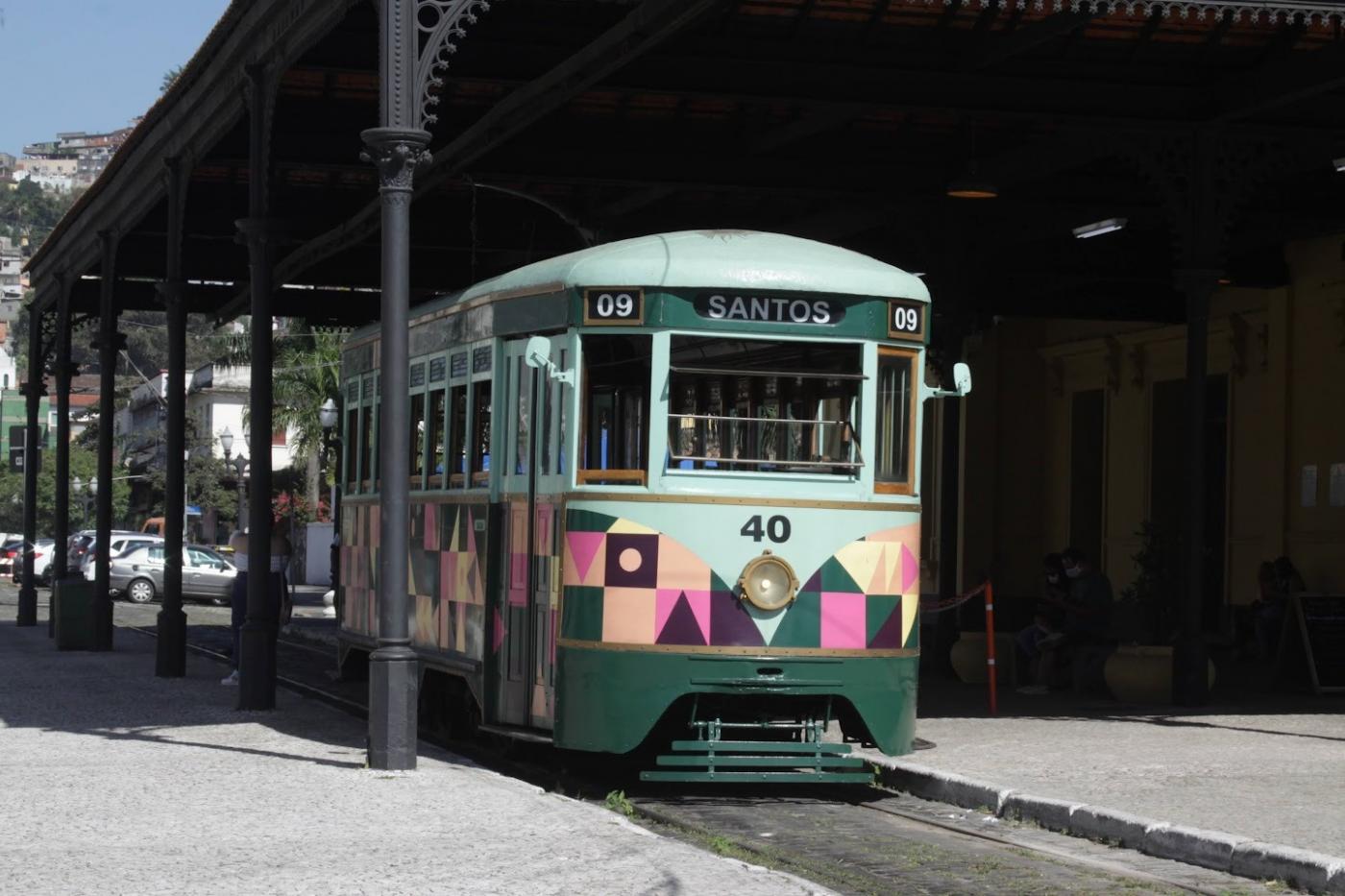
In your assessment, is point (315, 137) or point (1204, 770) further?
point (315, 137)

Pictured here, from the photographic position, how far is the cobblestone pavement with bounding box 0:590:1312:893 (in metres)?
9.64

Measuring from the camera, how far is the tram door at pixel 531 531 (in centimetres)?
1277

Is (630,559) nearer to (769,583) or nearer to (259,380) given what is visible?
(769,583)

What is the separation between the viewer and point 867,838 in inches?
437

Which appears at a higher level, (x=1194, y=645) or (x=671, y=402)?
(x=671, y=402)

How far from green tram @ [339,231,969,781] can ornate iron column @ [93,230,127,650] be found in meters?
14.8

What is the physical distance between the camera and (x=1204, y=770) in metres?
13.4

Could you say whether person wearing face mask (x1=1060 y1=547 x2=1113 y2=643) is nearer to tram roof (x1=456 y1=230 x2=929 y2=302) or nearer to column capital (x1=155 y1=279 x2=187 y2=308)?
tram roof (x1=456 y1=230 x2=929 y2=302)

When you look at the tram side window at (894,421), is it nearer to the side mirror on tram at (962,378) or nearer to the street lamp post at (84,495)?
the side mirror on tram at (962,378)

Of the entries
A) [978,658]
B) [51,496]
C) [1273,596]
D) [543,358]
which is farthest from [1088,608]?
[51,496]

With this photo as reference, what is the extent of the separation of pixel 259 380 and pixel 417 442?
2.71 meters

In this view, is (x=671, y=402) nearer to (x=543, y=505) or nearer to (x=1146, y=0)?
(x=543, y=505)

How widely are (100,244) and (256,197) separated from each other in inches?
422

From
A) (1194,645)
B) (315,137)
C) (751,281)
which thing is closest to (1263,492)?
(1194,645)
